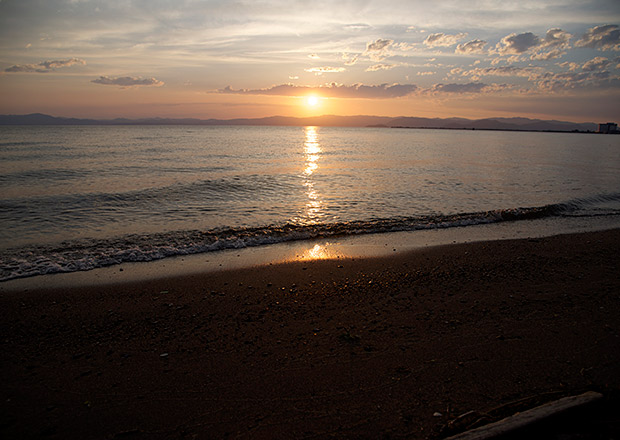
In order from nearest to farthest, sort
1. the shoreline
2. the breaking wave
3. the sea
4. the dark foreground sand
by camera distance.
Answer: the dark foreground sand
the shoreline
the breaking wave
the sea

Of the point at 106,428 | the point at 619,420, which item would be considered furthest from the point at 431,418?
the point at 106,428

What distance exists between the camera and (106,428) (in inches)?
162

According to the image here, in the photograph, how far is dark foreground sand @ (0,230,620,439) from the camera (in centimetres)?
429

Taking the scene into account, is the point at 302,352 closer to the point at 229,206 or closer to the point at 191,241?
the point at 191,241

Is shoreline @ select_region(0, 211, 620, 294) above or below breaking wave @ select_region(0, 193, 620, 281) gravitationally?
below

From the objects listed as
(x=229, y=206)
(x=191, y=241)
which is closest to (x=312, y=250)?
(x=191, y=241)

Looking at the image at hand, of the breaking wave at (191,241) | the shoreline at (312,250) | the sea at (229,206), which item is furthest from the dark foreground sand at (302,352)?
the sea at (229,206)

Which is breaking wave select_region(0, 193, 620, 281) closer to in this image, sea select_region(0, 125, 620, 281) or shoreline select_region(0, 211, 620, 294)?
sea select_region(0, 125, 620, 281)

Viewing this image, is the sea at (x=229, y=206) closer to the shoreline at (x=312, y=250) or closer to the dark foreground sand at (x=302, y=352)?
the shoreline at (x=312, y=250)

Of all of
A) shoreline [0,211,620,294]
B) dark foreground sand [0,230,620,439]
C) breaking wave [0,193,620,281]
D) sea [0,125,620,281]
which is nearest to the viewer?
dark foreground sand [0,230,620,439]

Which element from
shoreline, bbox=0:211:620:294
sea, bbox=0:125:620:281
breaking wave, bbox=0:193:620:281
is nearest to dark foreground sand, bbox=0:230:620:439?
shoreline, bbox=0:211:620:294

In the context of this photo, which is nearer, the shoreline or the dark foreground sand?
the dark foreground sand

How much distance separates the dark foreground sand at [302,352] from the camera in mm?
4285

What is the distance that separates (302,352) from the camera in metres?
5.64
